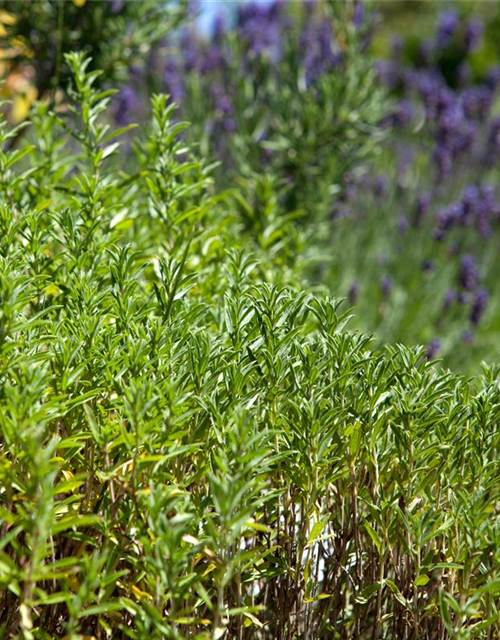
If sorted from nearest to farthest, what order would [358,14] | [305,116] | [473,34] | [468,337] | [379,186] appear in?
[305,116] < [358,14] < [468,337] < [379,186] < [473,34]

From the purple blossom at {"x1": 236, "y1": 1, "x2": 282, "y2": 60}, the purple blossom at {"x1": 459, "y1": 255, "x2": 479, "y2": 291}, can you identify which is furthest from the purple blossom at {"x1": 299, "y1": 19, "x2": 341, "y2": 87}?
the purple blossom at {"x1": 459, "y1": 255, "x2": 479, "y2": 291}

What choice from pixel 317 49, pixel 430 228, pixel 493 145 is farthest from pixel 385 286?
pixel 493 145

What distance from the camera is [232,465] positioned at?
1222 millimetres

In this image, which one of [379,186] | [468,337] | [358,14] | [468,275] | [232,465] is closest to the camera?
[232,465]

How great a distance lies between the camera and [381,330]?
501 cm

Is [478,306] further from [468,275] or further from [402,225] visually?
[402,225]

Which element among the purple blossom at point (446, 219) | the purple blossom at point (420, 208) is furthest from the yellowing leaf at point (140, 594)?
the purple blossom at point (420, 208)

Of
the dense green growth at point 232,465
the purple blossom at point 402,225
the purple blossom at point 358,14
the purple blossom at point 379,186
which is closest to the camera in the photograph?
the dense green growth at point 232,465

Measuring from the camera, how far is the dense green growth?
46.4 inches

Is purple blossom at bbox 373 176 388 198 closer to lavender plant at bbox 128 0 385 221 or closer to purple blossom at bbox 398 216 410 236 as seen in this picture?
purple blossom at bbox 398 216 410 236

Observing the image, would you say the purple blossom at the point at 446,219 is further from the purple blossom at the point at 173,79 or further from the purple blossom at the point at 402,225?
the purple blossom at the point at 173,79

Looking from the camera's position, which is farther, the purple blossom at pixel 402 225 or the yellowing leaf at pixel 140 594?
the purple blossom at pixel 402 225

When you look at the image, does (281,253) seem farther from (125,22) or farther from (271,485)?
(125,22)

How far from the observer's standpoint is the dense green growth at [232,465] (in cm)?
118
